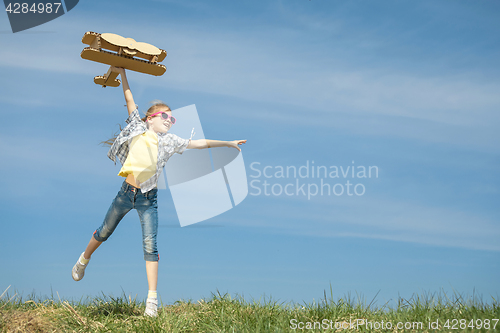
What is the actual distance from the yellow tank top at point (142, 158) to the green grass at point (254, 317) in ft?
6.25

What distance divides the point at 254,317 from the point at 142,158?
2.68 meters

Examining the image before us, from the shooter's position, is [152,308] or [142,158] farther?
[142,158]

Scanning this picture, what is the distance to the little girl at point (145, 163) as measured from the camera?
579 cm

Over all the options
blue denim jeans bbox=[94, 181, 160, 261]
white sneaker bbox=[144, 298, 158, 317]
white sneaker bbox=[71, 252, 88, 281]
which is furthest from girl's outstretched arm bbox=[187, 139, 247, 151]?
white sneaker bbox=[71, 252, 88, 281]

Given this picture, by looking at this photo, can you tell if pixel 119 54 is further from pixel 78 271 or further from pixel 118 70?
pixel 78 271

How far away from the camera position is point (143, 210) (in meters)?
5.86

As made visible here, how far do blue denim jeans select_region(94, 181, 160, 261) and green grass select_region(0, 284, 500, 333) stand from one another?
0.94 m

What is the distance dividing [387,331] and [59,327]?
403cm

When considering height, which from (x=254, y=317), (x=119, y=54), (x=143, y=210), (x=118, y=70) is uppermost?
(x=119, y=54)

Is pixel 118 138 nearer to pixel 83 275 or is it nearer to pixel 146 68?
pixel 146 68

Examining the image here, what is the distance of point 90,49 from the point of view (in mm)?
5797

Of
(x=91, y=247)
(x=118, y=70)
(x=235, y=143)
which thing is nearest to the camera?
(x=118, y=70)

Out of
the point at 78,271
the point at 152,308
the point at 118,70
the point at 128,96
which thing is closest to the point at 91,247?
the point at 78,271

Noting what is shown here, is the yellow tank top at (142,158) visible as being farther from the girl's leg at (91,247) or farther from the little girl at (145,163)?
the girl's leg at (91,247)
